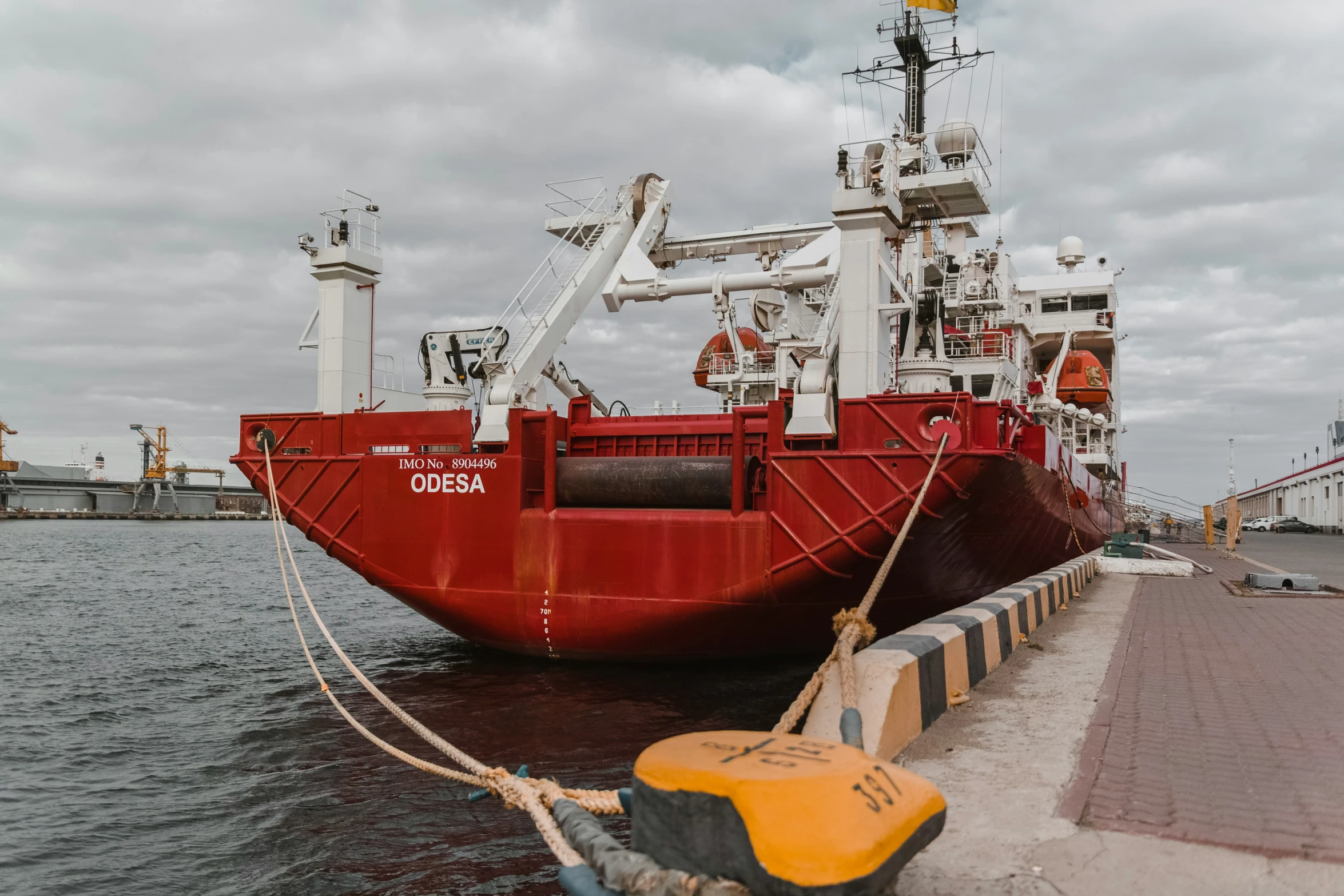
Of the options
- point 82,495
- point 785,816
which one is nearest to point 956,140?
point 785,816

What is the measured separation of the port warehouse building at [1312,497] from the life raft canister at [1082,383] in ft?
75.1

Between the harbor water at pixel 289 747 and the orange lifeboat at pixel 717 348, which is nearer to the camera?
the harbor water at pixel 289 747

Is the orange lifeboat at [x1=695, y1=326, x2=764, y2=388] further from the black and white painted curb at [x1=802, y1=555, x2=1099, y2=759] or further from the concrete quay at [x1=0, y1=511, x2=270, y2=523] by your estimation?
the concrete quay at [x1=0, y1=511, x2=270, y2=523]

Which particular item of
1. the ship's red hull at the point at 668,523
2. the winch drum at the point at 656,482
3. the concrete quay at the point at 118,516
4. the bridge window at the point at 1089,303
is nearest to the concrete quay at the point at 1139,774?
the ship's red hull at the point at 668,523

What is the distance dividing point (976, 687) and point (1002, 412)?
17.9ft

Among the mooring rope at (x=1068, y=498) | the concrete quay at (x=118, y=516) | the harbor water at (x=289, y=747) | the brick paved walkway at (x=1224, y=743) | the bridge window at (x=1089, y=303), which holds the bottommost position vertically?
the concrete quay at (x=118, y=516)

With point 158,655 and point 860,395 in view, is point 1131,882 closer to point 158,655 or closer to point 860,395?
point 860,395

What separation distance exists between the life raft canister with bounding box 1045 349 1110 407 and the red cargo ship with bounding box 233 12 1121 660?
41.3ft

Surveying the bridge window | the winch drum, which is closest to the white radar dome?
the bridge window

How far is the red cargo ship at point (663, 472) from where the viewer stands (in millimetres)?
9914

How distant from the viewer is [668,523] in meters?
10.5

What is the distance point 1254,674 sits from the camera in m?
6.05

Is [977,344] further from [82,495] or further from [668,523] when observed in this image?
[82,495]

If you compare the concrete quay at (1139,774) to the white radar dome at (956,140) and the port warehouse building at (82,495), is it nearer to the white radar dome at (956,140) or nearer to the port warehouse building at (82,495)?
the white radar dome at (956,140)
